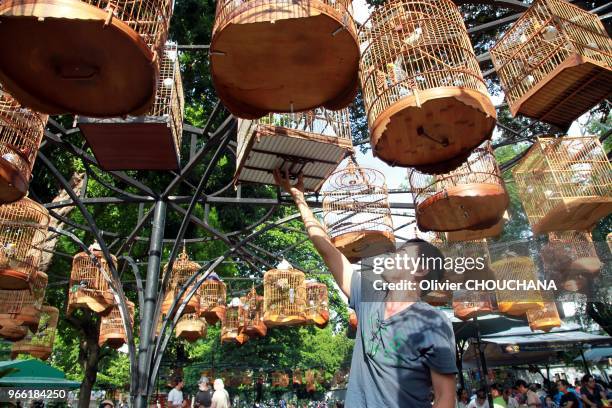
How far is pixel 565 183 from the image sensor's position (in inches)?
214

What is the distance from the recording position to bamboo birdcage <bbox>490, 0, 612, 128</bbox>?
3283 millimetres

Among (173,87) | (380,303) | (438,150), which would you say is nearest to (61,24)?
(380,303)

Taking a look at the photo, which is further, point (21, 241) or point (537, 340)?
point (537, 340)

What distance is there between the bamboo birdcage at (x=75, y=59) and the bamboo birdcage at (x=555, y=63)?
9.22 ft

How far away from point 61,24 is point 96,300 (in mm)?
6774

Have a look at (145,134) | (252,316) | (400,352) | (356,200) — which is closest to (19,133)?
(145,134)

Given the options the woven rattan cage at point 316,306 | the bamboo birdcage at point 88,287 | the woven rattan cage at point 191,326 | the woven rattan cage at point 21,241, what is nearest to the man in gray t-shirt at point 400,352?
the woven rattan cage at point 21,241

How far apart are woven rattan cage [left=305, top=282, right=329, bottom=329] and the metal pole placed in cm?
364

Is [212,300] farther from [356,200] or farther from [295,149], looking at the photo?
[295,149]

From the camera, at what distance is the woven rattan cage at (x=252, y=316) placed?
11.0 m

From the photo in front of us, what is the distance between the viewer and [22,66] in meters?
2.31

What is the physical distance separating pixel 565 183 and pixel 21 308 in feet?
27.9

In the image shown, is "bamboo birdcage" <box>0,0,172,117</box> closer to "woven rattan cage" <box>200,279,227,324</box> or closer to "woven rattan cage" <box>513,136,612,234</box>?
"woven rattan cage" <box>513,136,612,234</box>

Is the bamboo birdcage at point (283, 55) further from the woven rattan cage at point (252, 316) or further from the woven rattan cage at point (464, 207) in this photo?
the woven rattan cage at point (252, 316)
